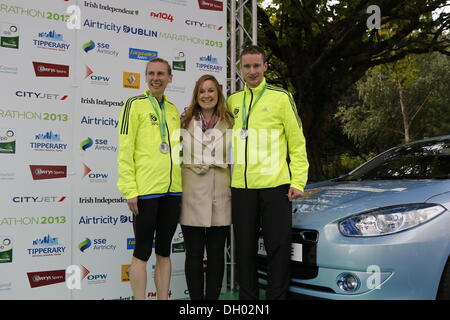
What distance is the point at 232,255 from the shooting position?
4055 millimetres

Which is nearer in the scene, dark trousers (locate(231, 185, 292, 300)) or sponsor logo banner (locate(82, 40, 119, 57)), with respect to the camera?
dark trousers (locate(231, 185, 292, 300))

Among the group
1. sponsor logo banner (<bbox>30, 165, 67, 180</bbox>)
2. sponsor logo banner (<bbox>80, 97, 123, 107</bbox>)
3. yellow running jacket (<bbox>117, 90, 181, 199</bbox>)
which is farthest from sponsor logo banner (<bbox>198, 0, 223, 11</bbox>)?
sponsor logo banner (<bbox>30, 165, 67, 180</bbox>)

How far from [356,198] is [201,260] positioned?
113 cm

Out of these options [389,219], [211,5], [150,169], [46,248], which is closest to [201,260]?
[150,169]

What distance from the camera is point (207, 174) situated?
9.61 ft

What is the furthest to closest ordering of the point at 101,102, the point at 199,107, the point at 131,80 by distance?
the point at 131,80 < the point at 101,102 < the point at 199,107

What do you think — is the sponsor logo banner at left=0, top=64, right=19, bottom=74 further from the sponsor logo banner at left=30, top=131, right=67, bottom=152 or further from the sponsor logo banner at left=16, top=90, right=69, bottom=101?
the sponsor logo banner at left=30, top=131, right=67, bottom=152

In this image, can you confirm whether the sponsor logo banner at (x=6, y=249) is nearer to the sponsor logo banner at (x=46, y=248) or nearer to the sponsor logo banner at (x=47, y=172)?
the sponsor logo banner at (x=46, y=248)

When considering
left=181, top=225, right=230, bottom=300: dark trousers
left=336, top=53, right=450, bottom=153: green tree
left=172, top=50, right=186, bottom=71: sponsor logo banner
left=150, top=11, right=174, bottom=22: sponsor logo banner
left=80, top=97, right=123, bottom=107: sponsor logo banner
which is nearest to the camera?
left=181, top=225, right=230, bottom=300: dark trousers

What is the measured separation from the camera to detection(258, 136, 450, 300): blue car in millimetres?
2410

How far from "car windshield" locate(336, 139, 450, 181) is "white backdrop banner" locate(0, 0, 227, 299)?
2000 millimetres

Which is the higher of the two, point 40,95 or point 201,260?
point 40,95

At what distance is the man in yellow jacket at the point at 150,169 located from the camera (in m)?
2.80

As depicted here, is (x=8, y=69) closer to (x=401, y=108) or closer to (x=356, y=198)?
(x=356, y=198)
